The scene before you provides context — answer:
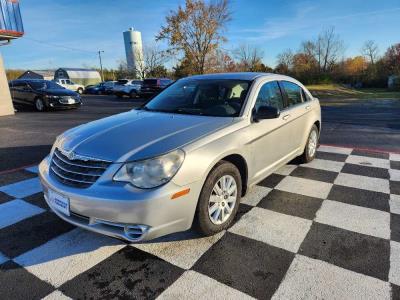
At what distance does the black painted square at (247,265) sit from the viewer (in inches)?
89.0

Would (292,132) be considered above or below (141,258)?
above

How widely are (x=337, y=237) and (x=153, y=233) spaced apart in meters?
1.76

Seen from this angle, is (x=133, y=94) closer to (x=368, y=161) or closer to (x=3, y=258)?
(x=368, y=161)

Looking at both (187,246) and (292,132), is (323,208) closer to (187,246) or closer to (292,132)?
(292,132)

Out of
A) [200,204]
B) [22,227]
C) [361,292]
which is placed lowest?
[361,292]

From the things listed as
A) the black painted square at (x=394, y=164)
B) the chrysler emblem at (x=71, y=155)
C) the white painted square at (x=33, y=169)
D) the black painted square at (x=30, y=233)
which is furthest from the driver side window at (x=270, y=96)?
the white painted square at (x=33, y=169)

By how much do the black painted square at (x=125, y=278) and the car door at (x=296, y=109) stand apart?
2628 mm

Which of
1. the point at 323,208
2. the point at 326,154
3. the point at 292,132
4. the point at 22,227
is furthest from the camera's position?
the point at 326,154

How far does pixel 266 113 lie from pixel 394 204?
1.91 metres

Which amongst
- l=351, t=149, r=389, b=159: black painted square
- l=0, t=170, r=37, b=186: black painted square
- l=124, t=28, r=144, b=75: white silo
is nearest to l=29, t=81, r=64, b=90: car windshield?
l=0, t=170, r=37, b=186: black painted square

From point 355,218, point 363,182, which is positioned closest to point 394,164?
point 363,182

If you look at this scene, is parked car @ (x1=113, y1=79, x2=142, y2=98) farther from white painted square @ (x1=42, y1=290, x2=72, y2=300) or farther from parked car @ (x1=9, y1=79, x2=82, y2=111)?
white painted square @ (x1=42, y1=290, x2=72, y2=300)

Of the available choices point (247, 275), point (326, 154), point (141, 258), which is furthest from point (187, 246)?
point (326, 154)

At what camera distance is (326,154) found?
5859 mm
